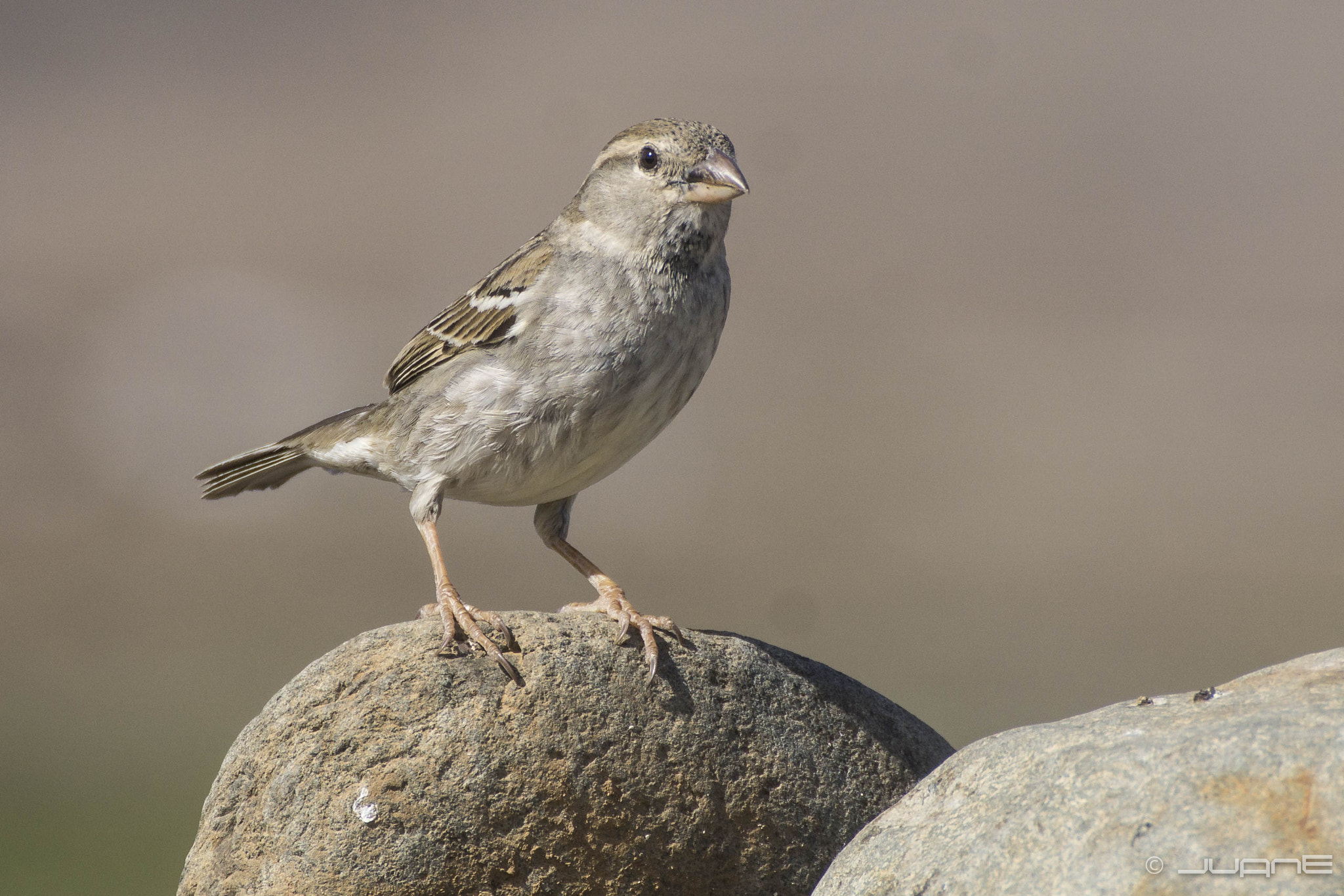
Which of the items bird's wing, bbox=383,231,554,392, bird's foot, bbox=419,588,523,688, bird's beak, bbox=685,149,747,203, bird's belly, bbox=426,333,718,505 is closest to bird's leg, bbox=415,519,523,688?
bird's foot, bbox=419,588,523,688

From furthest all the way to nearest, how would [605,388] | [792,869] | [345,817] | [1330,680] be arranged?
[605,388] < [792,869] < [345,817] < [1330,680]

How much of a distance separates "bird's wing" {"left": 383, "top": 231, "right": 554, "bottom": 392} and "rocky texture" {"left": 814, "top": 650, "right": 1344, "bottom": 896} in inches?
113

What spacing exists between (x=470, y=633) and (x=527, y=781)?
0.60 metres

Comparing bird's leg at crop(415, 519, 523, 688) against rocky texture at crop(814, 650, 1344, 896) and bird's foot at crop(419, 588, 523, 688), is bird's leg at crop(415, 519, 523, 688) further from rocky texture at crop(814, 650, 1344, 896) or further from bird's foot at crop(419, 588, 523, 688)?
rocky texture at crop(814, 650, 1344, 896)

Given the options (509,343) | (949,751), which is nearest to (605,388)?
(509,343)

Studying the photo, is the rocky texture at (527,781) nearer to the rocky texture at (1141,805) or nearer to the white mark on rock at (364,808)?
the white mark on rock at (364,808)

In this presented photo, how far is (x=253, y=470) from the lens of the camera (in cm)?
A: 648

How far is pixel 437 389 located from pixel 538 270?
2.34 ft

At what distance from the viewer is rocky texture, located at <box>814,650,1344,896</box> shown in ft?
8.83

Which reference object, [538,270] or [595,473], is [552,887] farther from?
[538,270]

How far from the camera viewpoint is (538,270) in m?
5.47

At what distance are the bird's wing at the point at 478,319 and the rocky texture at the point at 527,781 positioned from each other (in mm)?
1464

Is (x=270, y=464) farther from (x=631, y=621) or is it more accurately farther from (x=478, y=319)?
(x=631, y=621)

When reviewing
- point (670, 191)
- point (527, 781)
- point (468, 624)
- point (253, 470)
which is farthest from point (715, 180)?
point (253, 470)
